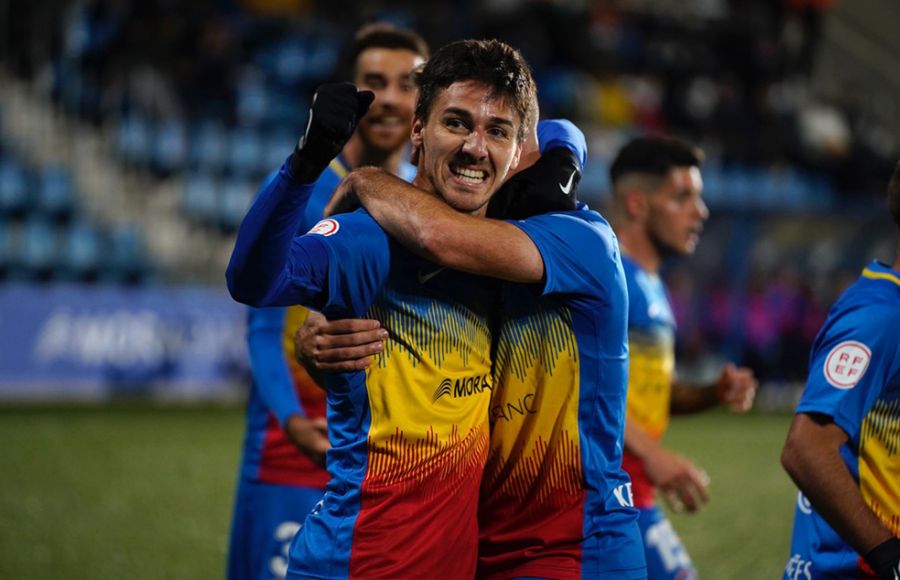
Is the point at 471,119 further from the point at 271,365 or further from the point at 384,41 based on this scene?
the point at 384,41

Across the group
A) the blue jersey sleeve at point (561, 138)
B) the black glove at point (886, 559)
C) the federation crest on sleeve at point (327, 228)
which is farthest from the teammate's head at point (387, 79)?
the black glove at point (886, 559)

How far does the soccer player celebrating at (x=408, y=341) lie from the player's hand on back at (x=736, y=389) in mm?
2052

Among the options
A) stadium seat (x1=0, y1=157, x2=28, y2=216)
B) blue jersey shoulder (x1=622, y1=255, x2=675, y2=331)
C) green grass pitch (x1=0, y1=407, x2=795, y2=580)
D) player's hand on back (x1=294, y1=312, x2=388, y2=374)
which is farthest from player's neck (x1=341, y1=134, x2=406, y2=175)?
stadium seat (x1=0, y1=157, x2=28, y2=216)

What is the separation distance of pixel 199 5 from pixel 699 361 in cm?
943

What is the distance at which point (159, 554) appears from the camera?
7.51 metres

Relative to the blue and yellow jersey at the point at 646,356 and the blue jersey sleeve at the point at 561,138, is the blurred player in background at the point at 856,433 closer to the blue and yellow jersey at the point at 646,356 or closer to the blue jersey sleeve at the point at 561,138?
the blue jersey sleeve at the point at 561,138

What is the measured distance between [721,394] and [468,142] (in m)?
2.29

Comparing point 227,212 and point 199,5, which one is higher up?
point 199,5

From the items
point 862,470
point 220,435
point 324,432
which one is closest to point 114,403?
point 220,435

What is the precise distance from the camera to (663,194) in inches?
203

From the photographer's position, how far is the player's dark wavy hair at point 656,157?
518 cm

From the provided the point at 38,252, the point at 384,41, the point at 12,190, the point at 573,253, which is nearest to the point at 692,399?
the point at 384,41

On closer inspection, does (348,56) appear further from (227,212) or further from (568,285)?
(227,212)

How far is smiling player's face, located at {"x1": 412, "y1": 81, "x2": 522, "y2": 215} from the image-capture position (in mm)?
2826
